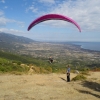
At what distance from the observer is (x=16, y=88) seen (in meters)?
17.3

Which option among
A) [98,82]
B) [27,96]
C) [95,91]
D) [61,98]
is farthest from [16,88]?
[98,82]

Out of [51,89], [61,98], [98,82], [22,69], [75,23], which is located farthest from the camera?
[22,69]

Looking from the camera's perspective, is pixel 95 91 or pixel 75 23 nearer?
pixel 75 23

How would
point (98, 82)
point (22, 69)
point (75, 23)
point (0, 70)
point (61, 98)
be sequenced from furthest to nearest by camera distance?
point (22, 69) < point (0, 70) < point (98, 82) < point (75, 23) < point (61, 98)

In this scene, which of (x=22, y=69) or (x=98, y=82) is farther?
(x=22, y=69)

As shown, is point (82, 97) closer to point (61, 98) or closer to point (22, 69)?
point (61, 98)

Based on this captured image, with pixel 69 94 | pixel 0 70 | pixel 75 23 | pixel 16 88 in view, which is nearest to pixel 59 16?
pixel 75 23

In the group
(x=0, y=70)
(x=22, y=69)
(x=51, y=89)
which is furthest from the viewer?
(x=22, y=69)

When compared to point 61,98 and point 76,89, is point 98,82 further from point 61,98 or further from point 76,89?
point 61,98

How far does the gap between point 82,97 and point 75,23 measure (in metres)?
6.20

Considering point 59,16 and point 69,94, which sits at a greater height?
point 59,16

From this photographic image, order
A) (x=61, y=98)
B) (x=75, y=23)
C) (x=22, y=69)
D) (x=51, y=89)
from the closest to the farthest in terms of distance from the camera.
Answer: (x=61, y=98) < (x=75, y=23) < (x=51, y=89) < (x=22, y=69)

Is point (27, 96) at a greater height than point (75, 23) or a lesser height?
lesser

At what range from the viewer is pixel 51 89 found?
672 inches
